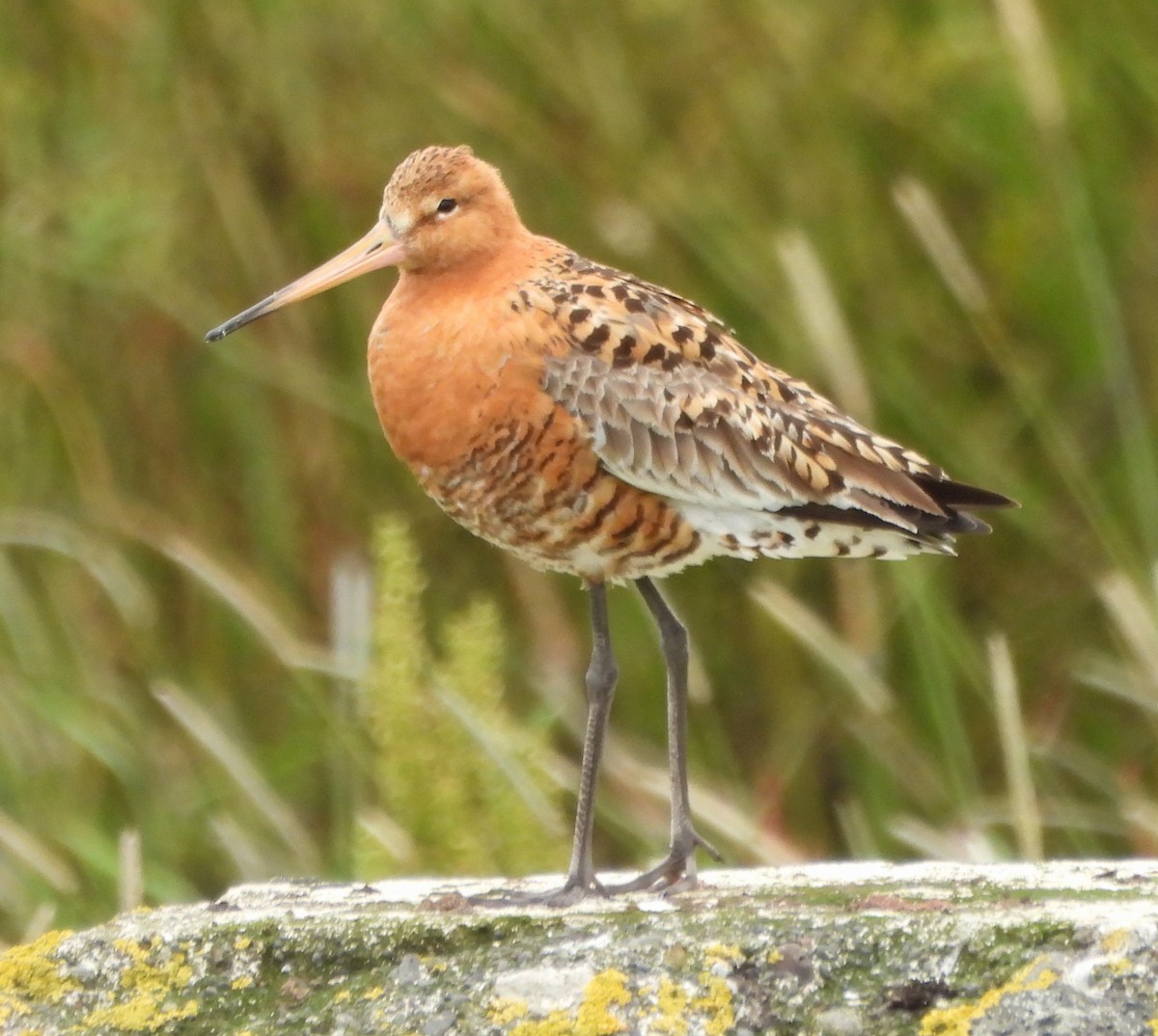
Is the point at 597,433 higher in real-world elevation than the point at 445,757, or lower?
higher

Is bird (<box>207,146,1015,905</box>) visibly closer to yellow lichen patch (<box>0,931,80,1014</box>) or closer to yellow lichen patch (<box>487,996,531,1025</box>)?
yellow lichen patch (<box>487,996,531,1025</box>)

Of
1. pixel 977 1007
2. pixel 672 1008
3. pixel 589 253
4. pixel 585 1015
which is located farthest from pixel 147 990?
pixel 589 253

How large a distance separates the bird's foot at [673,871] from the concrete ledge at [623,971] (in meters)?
0.73

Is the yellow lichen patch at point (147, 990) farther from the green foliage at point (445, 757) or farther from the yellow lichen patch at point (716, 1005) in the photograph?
the green foliage at point (445, 757)

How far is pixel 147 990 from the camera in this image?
3.21 m

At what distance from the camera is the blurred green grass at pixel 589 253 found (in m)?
5.75

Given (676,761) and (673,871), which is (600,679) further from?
(673,871)

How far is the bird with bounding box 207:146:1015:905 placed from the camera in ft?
13.7

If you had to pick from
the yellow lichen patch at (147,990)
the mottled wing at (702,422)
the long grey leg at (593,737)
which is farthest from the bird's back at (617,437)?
the yellow lichen patch at (147,990)

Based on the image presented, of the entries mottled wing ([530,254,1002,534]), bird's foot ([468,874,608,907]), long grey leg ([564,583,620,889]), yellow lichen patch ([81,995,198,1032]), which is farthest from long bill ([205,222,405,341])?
yellow lichen patch ([81,995,198,1032])

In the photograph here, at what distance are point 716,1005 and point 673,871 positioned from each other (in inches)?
51.7

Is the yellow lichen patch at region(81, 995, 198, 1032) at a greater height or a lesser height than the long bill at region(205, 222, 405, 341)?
lesser

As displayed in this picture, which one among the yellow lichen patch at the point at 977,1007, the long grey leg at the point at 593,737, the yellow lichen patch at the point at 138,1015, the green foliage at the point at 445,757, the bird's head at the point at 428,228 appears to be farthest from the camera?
the green foliage at the point at 445,757

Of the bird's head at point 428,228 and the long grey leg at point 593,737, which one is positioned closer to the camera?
the long grey leg at point 593,737
